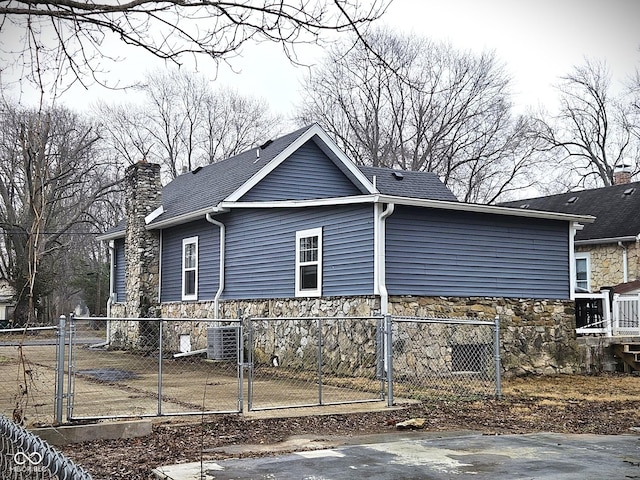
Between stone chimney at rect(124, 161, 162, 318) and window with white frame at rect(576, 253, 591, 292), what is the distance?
13.9 m

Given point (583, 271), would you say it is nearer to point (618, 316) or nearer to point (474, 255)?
point (618, 316)

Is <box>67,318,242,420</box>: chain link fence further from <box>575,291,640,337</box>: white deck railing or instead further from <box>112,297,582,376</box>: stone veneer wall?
<box>575,291,640,337</box>: white deck railing

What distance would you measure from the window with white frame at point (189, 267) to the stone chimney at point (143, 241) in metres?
1.81

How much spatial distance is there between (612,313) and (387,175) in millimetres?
8664

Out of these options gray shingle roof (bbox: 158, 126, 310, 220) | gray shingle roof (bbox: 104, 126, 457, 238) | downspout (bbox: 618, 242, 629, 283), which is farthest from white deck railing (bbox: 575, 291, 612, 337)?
gray shingle roof (bbox: 158, 126, 310, 220)

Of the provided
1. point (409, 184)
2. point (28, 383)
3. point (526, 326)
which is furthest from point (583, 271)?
point (28, 383)

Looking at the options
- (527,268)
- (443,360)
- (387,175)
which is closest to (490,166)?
(387,175)

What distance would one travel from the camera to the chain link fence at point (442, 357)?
1370 centimetres

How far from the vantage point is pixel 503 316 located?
15.7 metres

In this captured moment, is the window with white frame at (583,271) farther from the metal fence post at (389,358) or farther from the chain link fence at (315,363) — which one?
the metal fence post at (389,358)

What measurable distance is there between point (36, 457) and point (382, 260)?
426 inches

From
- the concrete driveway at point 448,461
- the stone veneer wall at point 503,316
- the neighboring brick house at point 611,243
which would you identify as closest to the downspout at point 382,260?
the stone veneer wall at point 503,316

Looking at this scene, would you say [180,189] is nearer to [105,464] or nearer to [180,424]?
[180,424]

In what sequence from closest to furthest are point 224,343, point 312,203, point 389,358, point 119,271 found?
point 389,358 < point 312,203 < point 224,343 < point 119,271
